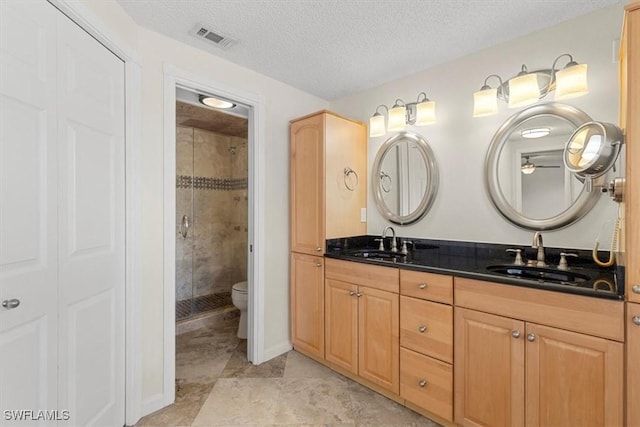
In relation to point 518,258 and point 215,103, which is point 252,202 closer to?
point 215,103

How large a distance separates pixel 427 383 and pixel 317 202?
1424 mm

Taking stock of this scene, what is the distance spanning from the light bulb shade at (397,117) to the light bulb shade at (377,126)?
0.27 feet

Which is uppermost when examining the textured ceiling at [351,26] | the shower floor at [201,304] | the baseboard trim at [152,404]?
the textured ceiling at [351,26]

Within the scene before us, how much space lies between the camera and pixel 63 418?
1.27m

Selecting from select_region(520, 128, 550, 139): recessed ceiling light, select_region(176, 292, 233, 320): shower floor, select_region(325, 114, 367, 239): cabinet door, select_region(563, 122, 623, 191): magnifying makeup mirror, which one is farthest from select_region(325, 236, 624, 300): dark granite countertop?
select_region(176, 292, 233, 320): shower floor

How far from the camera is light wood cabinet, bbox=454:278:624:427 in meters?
1.17

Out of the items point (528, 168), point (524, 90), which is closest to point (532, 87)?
point (524, 90)

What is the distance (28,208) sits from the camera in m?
1.12

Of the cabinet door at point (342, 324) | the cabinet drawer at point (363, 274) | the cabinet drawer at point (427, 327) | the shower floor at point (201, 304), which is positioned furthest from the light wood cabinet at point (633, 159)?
the shower floor at point (201, 304)

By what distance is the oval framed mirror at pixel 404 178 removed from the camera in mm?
2346

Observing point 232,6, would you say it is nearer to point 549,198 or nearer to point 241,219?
point 549,198

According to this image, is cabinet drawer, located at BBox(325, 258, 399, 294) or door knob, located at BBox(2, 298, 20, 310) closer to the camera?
door knob, located at BBox(2, 298, 20, 310)

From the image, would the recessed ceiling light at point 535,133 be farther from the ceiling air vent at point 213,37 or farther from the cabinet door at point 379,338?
the ceiling air vent at point 213,37

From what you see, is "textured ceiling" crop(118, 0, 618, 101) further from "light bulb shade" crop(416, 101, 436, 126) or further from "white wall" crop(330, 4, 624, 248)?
"light bulb shade" crop(416, 101, 436, 126)
